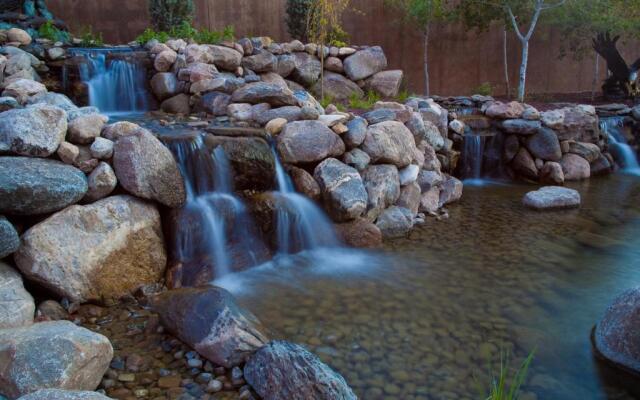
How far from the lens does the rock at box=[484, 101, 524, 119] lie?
872 cm

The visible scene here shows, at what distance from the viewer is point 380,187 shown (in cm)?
573

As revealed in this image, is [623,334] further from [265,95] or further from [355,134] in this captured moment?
[265,95]

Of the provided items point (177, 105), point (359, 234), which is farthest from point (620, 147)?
point (177, 105)

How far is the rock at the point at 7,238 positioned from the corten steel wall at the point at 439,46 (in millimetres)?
9076

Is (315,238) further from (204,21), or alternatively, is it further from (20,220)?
(204,21)

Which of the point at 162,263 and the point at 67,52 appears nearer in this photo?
the point at 162,263

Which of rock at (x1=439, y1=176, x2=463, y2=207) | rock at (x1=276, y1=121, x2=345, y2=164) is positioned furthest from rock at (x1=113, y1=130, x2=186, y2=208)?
→ rock at (x1=439, y1=176, x2=463, y2=207)

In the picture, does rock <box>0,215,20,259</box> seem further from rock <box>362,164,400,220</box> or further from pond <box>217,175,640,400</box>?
rock <box>362,164,400,220</box>

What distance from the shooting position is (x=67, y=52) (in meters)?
Answer: 7.11

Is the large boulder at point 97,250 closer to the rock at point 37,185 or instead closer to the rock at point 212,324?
the rock at point 37,185

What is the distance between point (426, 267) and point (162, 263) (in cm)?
227

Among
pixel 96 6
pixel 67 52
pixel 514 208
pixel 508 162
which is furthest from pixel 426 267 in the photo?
pixel 96 6

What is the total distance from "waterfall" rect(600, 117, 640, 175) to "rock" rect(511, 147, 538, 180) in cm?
219

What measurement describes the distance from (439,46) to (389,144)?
8.12m
